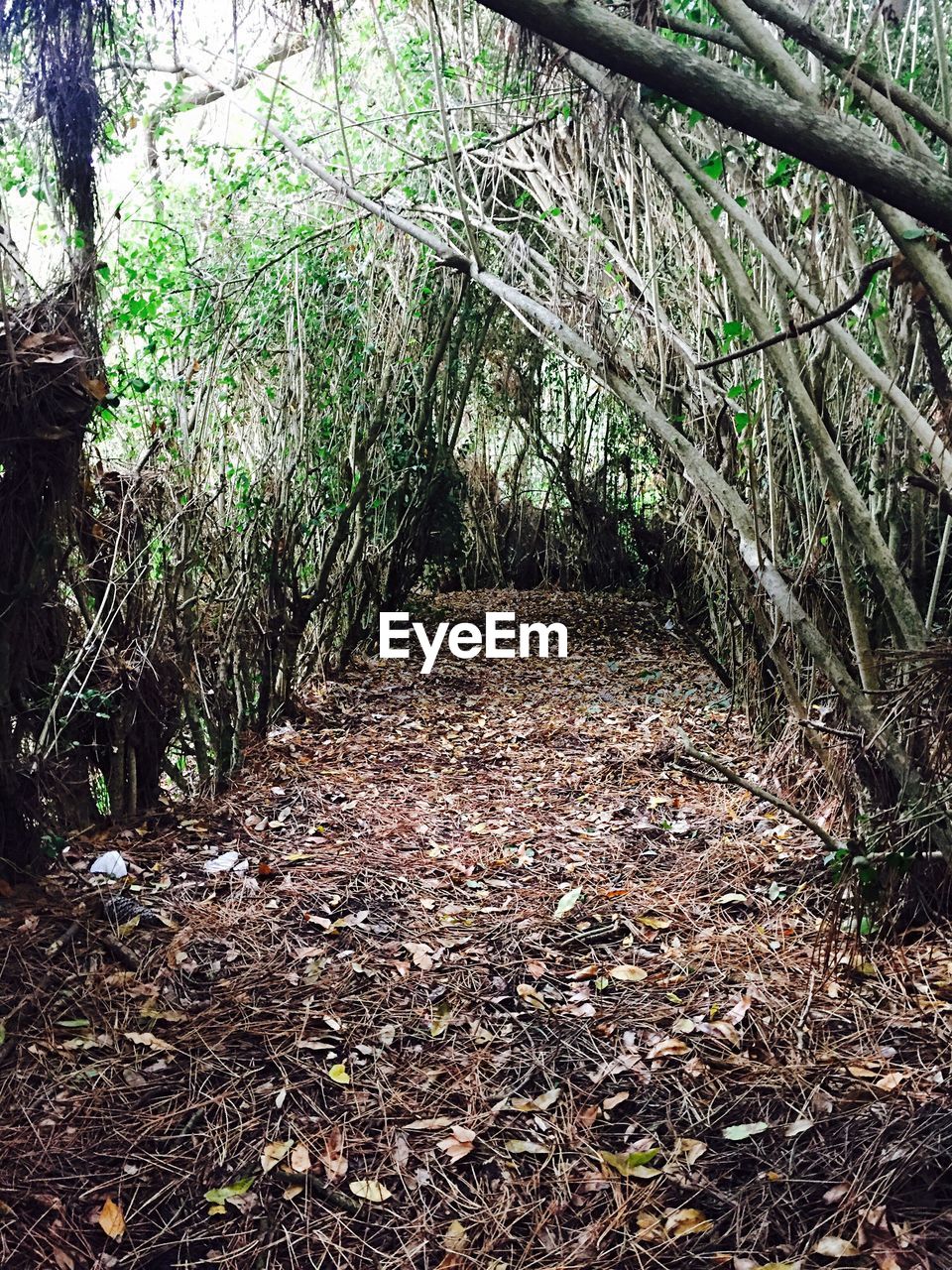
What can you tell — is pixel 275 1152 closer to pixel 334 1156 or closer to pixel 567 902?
pixel 334 1156

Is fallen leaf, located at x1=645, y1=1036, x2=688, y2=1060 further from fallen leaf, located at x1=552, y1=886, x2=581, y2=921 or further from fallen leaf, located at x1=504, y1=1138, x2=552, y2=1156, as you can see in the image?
fallen leaf, located at x1=552, y1=886, x2=581, y2=921

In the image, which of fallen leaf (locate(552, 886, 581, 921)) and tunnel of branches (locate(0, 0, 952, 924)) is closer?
tunnel of branches (locate(0, 0, 952, 924))

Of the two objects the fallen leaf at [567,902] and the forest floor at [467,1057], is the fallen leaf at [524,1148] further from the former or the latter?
the fallen leaf at [567,902]

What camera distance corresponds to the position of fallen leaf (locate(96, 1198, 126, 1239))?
176 centimetres

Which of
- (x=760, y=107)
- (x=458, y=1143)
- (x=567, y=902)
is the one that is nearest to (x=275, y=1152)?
(x=458, y=1143)

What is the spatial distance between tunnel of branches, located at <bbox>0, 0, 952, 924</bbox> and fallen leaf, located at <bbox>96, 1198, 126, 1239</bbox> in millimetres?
1162

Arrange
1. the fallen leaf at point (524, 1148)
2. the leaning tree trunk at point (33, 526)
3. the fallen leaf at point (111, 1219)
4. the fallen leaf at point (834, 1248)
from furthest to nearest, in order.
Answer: the leaning tree trunk at point (33, 526), the fallen leaf at point (524, 1148), the fallen leaf at point (111, 1219), the fallen leaf at point (834, 1248)

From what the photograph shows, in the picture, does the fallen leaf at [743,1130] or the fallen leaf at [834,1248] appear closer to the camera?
the fallen leaf at [834,1248]

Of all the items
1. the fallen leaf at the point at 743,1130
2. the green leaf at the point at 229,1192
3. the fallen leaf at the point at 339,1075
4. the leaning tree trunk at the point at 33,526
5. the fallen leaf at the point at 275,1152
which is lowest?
the green leaf at the point at 229,1192

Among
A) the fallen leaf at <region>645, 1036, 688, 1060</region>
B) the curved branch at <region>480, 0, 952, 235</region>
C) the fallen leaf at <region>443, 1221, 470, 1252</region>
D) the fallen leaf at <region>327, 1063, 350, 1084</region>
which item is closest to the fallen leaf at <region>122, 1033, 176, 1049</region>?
the fallen leaf at <region>327, 1063, 350, 1084</region>

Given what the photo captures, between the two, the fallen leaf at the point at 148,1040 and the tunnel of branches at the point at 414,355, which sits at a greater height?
the tunnel of branches at the point at 414,355

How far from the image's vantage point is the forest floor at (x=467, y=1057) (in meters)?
1.79

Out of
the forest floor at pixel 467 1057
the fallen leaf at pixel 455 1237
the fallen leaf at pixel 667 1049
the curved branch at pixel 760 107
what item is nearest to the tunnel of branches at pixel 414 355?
the curved branch at pixel 760 107

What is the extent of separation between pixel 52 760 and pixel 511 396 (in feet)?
21.7
